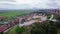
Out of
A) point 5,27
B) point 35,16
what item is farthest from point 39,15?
point 5,27

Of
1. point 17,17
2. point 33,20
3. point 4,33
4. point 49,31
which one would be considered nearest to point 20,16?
point 17,17

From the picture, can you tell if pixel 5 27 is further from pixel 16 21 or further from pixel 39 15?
pixel 39 15

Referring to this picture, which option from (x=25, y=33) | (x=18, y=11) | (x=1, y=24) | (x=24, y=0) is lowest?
(x=25, y=33)

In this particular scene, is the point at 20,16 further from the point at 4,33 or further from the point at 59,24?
the point at 59,24

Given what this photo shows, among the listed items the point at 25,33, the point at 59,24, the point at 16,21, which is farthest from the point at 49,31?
the point at 16,21

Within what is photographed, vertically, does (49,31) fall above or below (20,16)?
below

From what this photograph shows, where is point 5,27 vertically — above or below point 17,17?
below

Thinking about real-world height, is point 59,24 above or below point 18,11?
below

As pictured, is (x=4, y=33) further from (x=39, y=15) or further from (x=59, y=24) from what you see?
(x=59, y=24)
